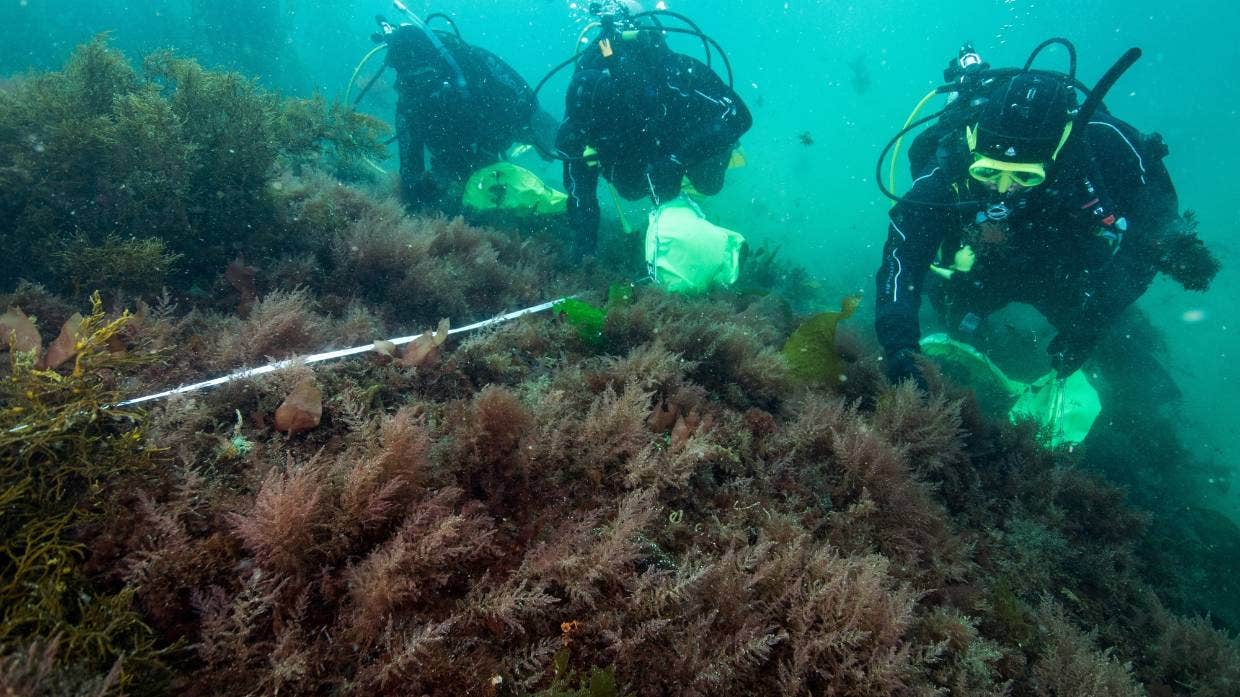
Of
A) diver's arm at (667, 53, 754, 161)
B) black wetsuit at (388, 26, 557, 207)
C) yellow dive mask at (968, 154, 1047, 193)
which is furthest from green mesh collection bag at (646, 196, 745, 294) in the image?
Result: black wetsuit at (388, 26, 557, 207)

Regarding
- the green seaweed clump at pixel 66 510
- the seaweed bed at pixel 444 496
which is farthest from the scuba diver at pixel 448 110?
the green seaweed clump at pixel 66 510

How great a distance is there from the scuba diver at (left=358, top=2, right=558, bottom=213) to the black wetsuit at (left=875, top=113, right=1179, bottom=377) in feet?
19.0

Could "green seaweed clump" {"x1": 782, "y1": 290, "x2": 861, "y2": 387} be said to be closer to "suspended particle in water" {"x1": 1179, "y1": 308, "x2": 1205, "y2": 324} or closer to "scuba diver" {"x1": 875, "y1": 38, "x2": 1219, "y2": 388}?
"scuba diver" {"x1": 875, "y1": 38, "x2": 1219, "y2": 388}

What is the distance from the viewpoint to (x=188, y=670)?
1.45 metres

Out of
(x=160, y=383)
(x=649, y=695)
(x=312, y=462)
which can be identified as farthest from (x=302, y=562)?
(x=160, y=383)

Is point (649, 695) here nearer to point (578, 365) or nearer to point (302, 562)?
point (302, 562)

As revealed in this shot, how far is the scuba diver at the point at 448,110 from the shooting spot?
27.1ft

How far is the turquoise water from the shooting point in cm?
1950

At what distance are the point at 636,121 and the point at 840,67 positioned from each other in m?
90.1

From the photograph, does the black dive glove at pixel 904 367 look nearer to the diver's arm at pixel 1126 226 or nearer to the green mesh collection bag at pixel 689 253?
the green mesh collection bag at pixel 689 253

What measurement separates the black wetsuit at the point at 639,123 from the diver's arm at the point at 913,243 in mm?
2805

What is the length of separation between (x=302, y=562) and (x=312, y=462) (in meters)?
0.35

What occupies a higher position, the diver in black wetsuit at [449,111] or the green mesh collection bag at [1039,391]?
the diver in black wetsuit at [449,111]

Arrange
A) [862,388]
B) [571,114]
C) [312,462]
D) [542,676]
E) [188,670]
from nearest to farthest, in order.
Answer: [188,670] → [542,676] → [312,462] → [862,388] → [571,114]
